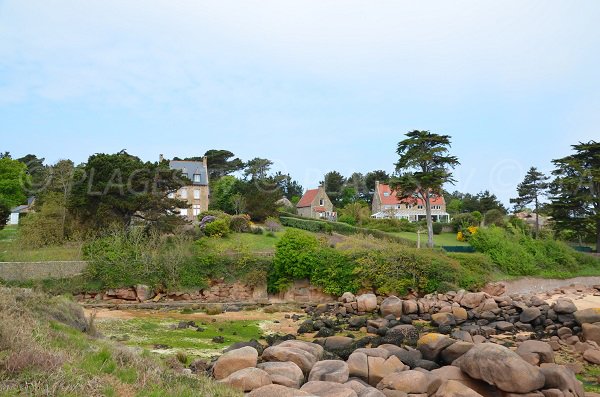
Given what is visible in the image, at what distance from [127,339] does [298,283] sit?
1519 cm

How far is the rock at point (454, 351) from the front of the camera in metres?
15.2

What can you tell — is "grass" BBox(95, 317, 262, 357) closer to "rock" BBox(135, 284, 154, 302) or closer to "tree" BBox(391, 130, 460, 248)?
"rock" BBox(135, 284, 154, 302)

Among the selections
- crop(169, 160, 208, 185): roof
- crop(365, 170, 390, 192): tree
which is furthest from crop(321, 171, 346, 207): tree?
crop(169, 160, 208, 185): roof

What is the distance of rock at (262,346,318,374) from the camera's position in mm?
13827

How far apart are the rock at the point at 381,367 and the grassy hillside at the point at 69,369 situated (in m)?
5.58

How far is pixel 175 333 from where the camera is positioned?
20.4 m

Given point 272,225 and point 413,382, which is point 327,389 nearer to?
point 413,382

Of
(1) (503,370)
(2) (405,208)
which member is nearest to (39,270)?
(1) (503,370)

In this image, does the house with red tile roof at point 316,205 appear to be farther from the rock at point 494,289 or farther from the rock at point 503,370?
the rock at point 503,370

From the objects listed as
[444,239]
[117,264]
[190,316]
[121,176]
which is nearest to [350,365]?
[190,316]

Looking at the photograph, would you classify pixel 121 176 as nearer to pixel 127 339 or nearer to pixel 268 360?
pixel 127 339

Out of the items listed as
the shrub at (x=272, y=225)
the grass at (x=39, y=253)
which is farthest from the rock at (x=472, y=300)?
the grass at (x=39, y=253)

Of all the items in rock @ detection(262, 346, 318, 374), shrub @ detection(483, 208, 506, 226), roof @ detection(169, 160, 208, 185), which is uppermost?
roof @ detection(169, 160, 208, 185)

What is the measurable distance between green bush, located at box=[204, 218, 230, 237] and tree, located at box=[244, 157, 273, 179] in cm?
4534
